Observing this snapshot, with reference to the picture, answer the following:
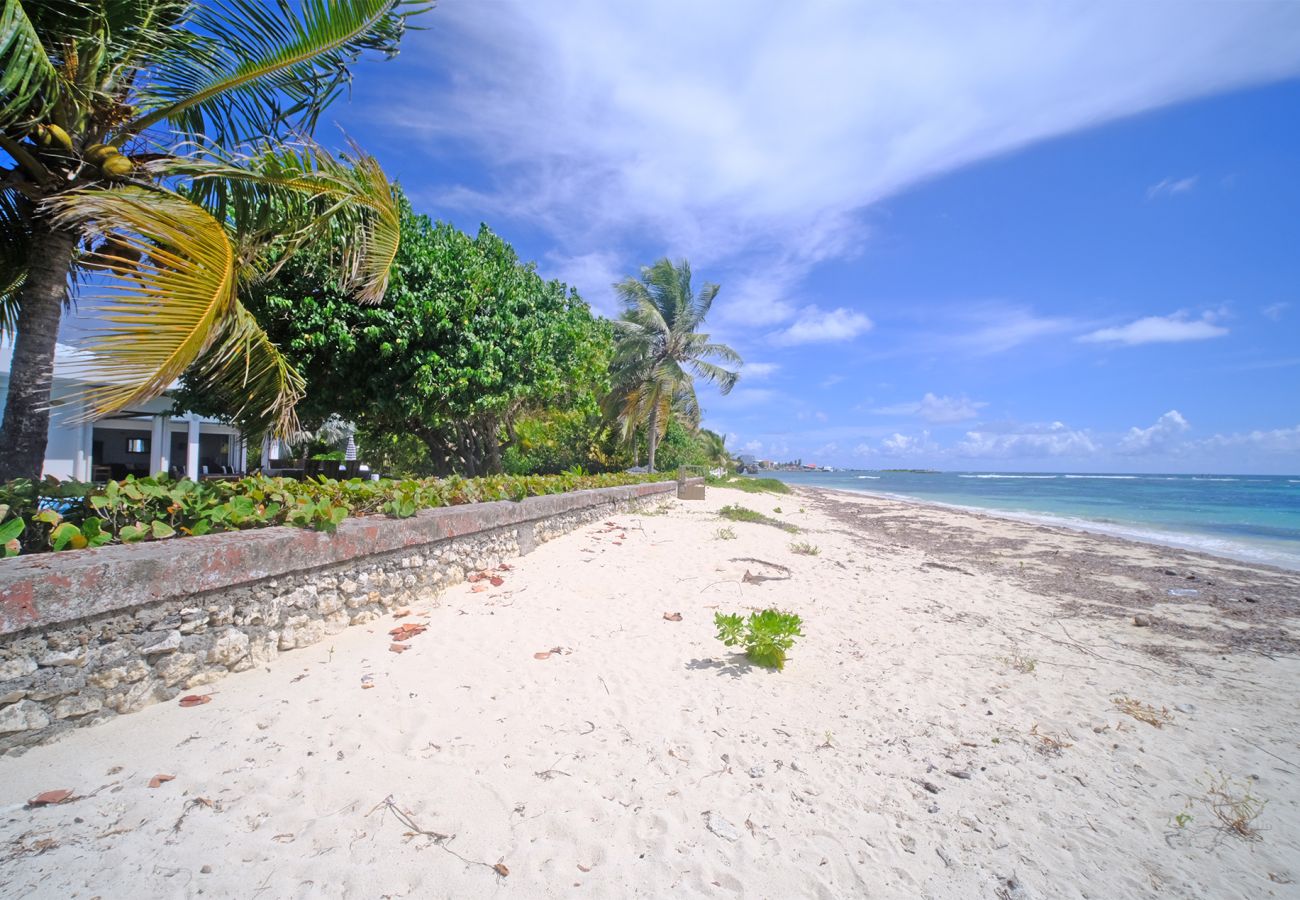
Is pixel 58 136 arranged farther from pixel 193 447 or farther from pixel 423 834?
pixel 193 447

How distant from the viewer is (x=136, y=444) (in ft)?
57.1

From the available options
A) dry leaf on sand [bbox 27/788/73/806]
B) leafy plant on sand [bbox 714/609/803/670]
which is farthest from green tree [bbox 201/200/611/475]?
dry leaf on sand [bbox 27/788/73/806]

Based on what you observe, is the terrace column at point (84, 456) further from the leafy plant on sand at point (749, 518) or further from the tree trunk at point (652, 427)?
the tree trunk at point (652, 427)

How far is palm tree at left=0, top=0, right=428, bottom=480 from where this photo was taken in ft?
10.8

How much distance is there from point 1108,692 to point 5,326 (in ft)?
33.0

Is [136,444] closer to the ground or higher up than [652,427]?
closer to the ground

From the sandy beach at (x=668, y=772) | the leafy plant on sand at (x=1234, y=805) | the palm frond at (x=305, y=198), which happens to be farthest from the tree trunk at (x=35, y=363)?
the leafy plant on sand at (x=1234, y=805)

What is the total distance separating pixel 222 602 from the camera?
311cm

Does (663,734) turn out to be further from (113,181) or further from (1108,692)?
(113,181)

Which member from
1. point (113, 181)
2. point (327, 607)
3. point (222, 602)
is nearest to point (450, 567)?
point (327, 607)

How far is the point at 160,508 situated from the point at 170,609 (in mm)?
800

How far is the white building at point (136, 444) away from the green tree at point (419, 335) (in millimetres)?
1632

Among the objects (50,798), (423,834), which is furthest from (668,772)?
(50,798)

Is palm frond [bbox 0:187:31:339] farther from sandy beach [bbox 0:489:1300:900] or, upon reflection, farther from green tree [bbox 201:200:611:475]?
sandy beach [bbox 0:489:1300:900]
